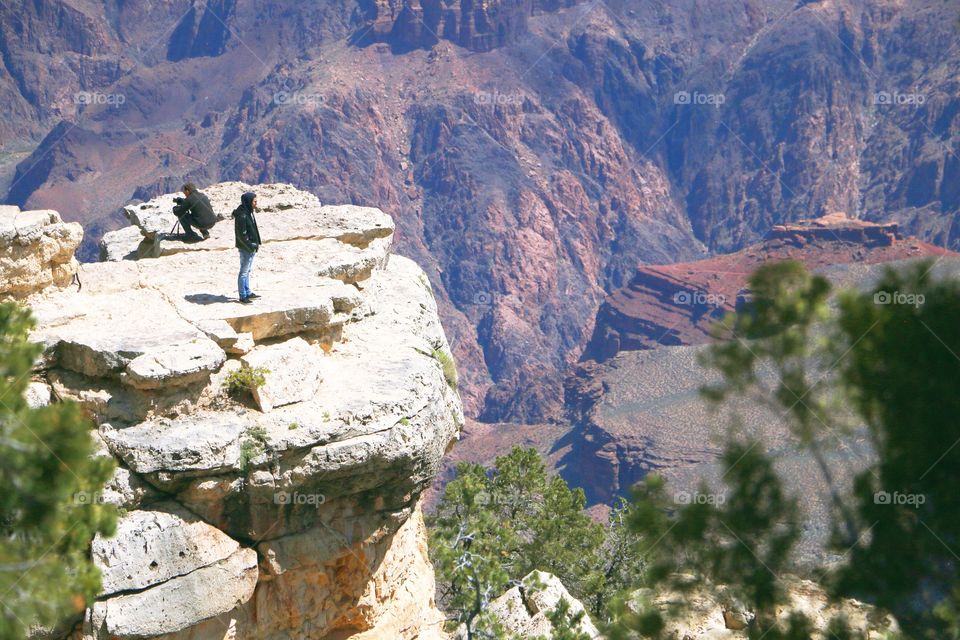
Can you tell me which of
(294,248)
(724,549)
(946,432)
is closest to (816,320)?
(946,432)

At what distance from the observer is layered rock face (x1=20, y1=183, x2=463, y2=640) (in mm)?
17203

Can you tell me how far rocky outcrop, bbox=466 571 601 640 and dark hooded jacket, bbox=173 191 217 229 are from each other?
1051 centimetres

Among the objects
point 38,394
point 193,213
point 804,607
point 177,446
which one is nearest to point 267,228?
point 193,213

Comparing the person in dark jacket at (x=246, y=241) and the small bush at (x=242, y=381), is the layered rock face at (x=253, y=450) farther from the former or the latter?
the person in dark jacket at (x=246, y=241)

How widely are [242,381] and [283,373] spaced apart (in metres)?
0.73

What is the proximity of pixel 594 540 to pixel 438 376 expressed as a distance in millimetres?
14296

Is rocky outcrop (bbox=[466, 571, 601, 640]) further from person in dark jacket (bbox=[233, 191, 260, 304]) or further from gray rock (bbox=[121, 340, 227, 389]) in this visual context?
gray rock (bbox=[121, 340, 227, 389])

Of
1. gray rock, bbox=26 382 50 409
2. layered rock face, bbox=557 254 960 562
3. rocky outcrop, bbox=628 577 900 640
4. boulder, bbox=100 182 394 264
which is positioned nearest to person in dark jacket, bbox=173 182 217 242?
boulder, bbox=100 182 394 264

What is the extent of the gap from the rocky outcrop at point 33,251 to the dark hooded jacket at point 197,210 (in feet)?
12.7

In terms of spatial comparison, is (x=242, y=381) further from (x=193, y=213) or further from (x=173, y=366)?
(x=193, y=213)

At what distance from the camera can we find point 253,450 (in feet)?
58.8

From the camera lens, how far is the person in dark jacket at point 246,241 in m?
21.0

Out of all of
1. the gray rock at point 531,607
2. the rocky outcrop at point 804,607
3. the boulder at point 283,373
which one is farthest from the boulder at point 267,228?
the rocky outcrop at point 804,607

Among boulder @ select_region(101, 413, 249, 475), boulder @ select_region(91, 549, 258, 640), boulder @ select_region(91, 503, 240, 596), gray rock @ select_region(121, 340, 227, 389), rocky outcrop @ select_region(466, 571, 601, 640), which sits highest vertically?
gray rock @ select_region(121, 340, 227, 389)
